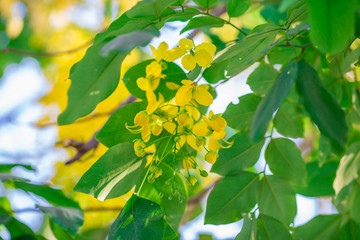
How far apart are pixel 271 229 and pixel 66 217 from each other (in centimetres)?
26

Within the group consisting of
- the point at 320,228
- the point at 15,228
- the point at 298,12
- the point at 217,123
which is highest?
the point at 298,12

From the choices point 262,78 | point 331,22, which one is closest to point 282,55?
point 262,78

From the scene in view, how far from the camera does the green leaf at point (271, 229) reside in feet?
1.37

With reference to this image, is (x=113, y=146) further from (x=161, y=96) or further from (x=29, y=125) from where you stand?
(x=29, y=125)

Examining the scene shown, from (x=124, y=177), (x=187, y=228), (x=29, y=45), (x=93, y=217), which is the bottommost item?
(x=187, y=228)

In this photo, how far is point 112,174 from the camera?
0.38 m

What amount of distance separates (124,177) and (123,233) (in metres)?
0.06

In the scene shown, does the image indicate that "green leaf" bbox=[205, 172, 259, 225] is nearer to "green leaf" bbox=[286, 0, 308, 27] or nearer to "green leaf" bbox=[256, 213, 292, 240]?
"green leaf" bbox=[256, 213, 292, 240]

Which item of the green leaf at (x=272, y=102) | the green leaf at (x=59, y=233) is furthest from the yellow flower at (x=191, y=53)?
the green leaf at (x=59, y=233)

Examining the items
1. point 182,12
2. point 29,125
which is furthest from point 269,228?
point 29,125

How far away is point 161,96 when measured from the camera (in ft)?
1.27

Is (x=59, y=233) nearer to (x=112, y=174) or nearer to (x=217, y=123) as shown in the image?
(x=112, y=174)

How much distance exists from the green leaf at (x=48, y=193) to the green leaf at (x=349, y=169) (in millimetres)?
390

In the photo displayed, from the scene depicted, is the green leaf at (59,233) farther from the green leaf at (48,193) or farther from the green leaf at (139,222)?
the green leaf at (139,222)
